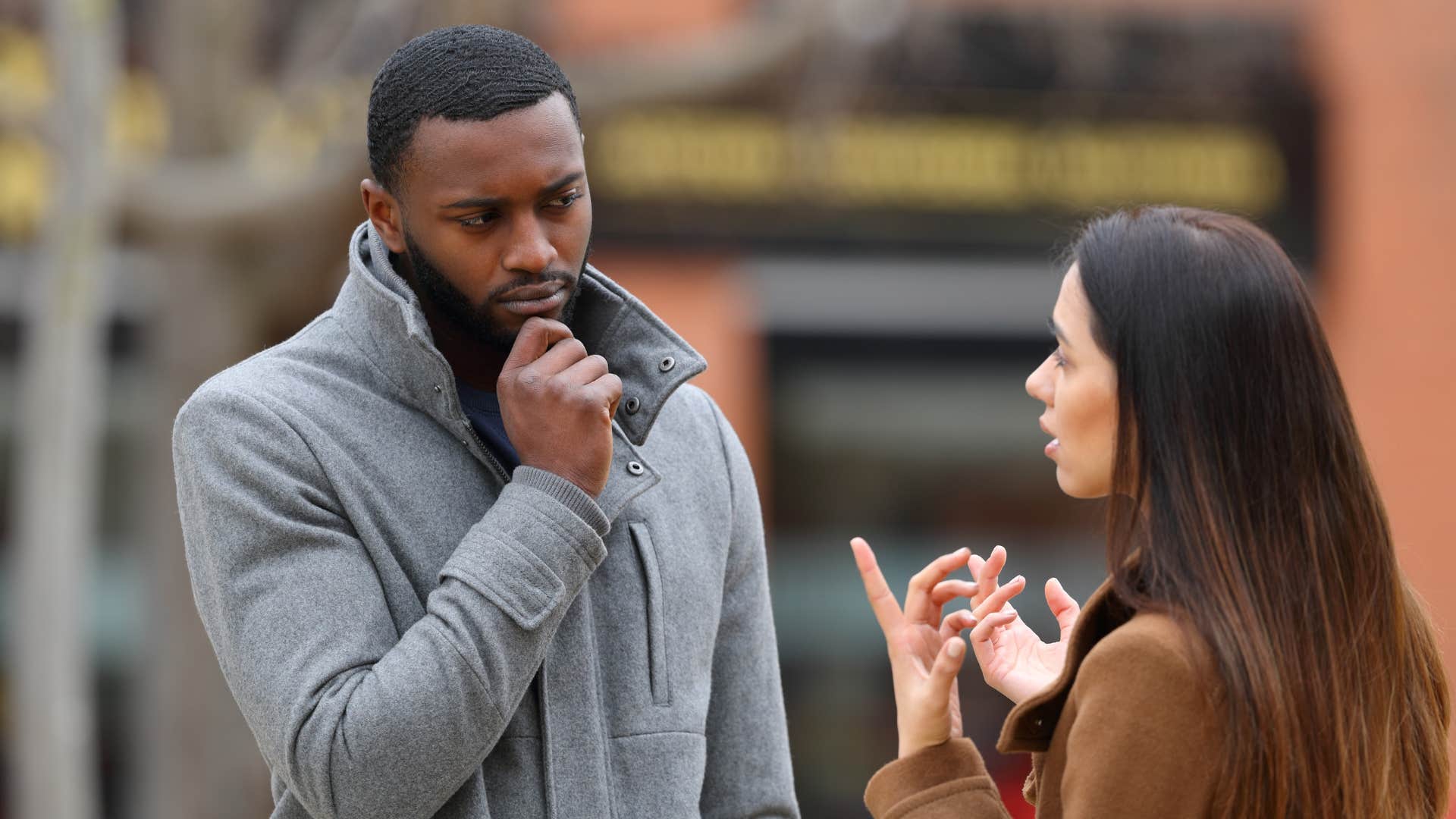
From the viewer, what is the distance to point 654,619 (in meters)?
2.37

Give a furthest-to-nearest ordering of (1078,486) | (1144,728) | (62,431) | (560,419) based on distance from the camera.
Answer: (62,431), (1078,486), (560,419), (1144,728)

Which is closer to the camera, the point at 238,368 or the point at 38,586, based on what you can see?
the point at 238,368

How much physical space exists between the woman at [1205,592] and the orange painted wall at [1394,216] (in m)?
9.21

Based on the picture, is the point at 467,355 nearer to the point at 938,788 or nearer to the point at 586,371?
the point at 586,371

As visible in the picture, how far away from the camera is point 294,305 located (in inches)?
258

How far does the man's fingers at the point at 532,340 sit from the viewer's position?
7.09 ft

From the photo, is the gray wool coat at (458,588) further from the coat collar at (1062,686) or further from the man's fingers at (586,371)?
the coat collar at (1062,686)

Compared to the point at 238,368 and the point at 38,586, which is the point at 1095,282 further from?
the point at 38,586

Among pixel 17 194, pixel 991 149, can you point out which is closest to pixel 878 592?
pixel 17 194

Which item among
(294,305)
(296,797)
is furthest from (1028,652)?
(294,305)

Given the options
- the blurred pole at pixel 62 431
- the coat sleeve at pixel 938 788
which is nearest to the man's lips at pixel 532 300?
the coat sleeve at pixel 938 788

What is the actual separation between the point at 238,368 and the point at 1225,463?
1210 mm

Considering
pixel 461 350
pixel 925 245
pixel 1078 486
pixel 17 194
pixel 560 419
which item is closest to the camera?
pixel 560 419

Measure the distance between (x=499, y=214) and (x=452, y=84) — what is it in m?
0.17
